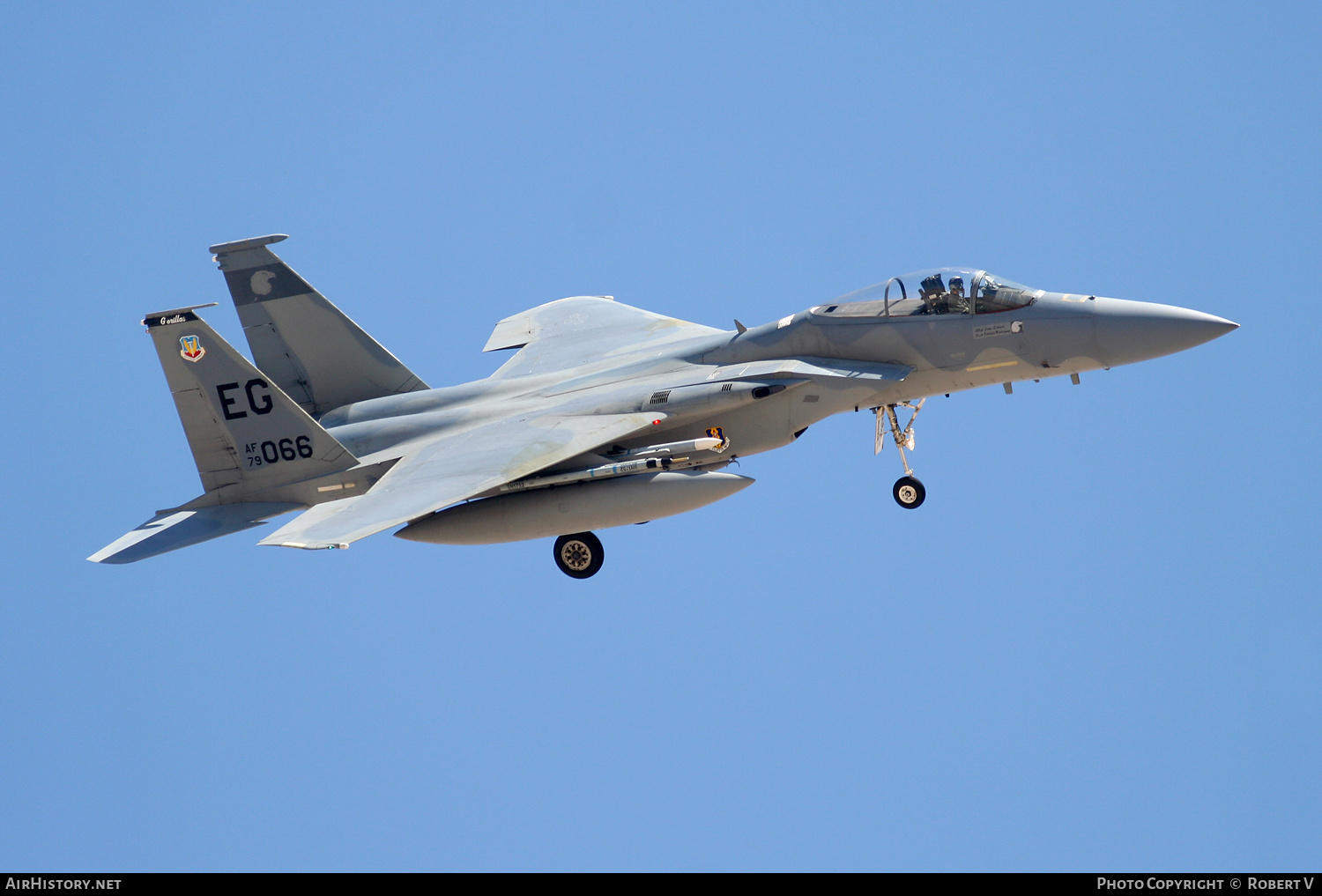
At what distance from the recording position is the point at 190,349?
764 inches

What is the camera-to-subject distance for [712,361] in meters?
19.8

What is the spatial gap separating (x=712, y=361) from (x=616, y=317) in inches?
182

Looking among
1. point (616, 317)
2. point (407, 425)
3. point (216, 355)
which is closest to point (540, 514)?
point (407, 425)

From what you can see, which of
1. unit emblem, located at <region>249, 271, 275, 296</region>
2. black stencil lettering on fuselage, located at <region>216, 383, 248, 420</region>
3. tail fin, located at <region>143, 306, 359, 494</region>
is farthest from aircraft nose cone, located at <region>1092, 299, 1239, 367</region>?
unit emblem, located at <region>249, 271, 275, 296</region>

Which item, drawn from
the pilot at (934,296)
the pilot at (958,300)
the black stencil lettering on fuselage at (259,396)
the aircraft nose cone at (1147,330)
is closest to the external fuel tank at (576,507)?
the black stencil lettering on fuselage at (259,396)

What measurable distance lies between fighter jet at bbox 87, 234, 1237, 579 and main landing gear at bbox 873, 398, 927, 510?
0.07 ft

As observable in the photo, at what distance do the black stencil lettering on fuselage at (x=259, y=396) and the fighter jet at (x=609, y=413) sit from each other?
0.06ft

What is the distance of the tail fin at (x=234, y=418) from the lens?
63.6ft

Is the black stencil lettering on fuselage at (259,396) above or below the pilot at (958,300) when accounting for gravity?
above

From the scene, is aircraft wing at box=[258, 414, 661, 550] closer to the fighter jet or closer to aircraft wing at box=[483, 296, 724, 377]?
the fighter jet

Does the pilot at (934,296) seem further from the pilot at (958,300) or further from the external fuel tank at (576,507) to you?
the external fuel tank at (576,507)

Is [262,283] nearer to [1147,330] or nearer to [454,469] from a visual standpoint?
[454,469]

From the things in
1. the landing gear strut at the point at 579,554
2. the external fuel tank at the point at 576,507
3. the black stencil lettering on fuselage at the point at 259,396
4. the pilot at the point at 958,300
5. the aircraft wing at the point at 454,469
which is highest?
the black stencil lettering on fuselage at the point at 259,396

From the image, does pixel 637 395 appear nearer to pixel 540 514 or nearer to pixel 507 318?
pixel 540 514
